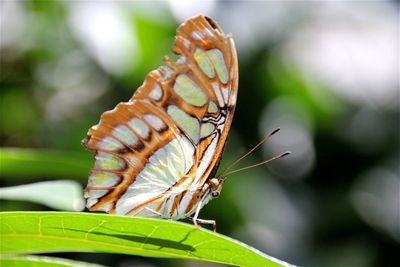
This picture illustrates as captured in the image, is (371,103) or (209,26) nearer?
(209,26)

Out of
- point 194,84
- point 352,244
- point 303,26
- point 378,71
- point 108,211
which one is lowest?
point 352,244

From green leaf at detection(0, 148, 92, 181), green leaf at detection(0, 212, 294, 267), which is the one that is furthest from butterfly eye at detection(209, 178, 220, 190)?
green leaf at detection(0, 148, 92, 181)

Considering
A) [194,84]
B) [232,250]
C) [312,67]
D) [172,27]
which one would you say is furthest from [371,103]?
[232,250]

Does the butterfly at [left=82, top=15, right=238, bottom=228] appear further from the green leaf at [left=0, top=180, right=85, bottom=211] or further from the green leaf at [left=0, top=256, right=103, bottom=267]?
the green leaf at [left=0, top=256, right=103, bottom=267]

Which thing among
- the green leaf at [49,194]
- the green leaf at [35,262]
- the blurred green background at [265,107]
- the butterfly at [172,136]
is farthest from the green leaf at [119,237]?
the blurred green background at [265,107]

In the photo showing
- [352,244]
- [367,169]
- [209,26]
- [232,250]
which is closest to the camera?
[232,250]

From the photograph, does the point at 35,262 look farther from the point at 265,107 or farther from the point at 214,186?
the point at 265,107

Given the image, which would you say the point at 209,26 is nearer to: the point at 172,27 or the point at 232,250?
the point at 232,250
